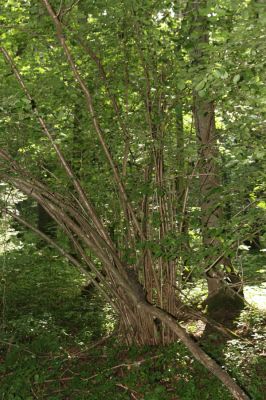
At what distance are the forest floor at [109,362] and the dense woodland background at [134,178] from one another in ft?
0.06

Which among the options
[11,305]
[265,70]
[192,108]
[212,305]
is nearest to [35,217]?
[11,305]

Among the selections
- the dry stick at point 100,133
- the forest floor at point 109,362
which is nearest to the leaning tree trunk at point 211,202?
the forest floor at point 109,362

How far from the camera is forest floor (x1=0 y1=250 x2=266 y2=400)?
399 cm

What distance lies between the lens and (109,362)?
4.53m

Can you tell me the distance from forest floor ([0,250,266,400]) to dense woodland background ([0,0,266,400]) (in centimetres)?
2

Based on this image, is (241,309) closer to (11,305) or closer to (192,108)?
(192,108)

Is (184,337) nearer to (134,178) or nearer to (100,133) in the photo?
(134,178)

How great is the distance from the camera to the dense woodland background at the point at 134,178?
3758 millimetres

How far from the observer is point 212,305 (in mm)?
5473

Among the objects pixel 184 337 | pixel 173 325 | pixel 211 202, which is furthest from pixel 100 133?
pixel 184 337

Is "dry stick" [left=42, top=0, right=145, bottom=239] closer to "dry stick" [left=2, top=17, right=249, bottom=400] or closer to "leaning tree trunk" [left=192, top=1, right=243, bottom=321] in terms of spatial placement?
"dry stick" [left=2, top=17, right=249, bottom=400]

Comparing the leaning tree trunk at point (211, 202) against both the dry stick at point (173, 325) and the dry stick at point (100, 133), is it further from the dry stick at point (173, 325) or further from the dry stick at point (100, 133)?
the dry stick at point (100, 133)

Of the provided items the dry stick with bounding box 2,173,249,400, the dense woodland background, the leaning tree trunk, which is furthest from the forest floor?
the dry stick with bounding box 2,173,249,400

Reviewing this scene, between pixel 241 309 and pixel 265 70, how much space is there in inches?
137
